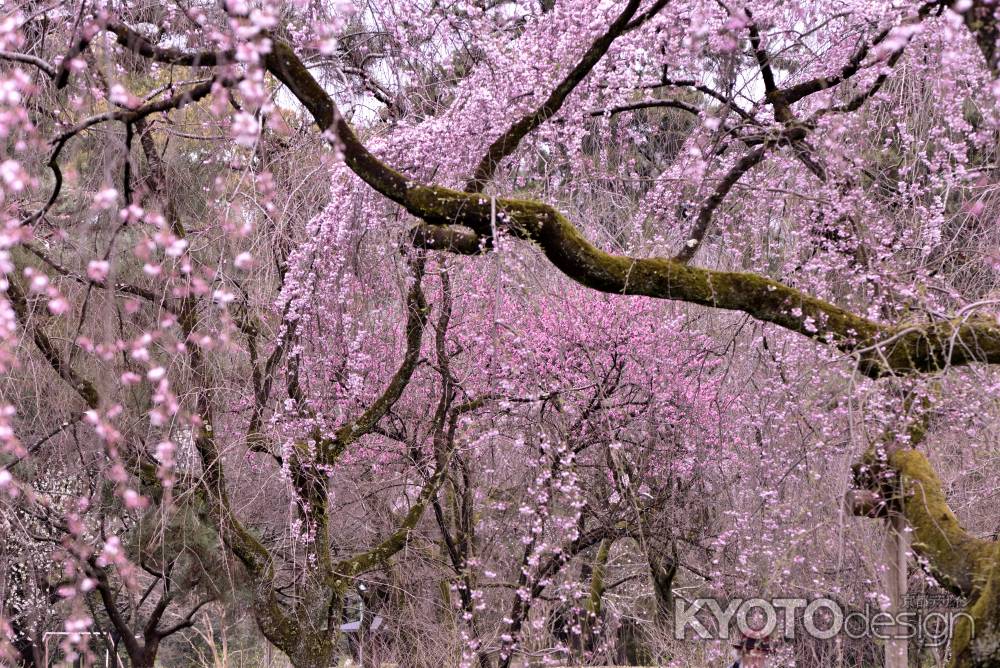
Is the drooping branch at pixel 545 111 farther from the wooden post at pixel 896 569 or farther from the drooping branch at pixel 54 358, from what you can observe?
the wooden post at pixel 896 569

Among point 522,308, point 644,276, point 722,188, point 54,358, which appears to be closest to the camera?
point 644,276

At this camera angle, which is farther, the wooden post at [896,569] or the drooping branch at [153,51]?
the wooden post at [896,569]

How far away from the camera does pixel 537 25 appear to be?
479 centimetres

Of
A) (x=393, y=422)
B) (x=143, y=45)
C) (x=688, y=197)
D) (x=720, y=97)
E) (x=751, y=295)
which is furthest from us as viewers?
(x=393, y=422)

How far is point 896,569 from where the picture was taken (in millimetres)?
4465

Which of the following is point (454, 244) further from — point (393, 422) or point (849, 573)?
point (849, 573)

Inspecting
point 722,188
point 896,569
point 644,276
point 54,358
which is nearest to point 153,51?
point 644,276

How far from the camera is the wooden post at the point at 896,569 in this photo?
14.4ft

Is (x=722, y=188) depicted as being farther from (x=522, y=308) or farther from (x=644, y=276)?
(x=522, y=308)

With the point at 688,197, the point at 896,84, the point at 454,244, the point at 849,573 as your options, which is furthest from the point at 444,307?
the point at 849,573

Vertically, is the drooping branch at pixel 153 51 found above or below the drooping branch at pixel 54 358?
above

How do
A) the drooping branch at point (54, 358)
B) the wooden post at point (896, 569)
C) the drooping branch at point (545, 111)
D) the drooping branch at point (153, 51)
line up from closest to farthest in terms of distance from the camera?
the drooping branch at point (153, 51)
the drooping branch at point (545, 111)
the wooden post at point (896, 569)
the drooping branch at point (54, 358)

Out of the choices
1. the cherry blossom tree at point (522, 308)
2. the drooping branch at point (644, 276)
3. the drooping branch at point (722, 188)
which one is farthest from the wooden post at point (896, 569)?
the drooping branch at point (722, 188)

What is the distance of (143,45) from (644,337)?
3.31 m
